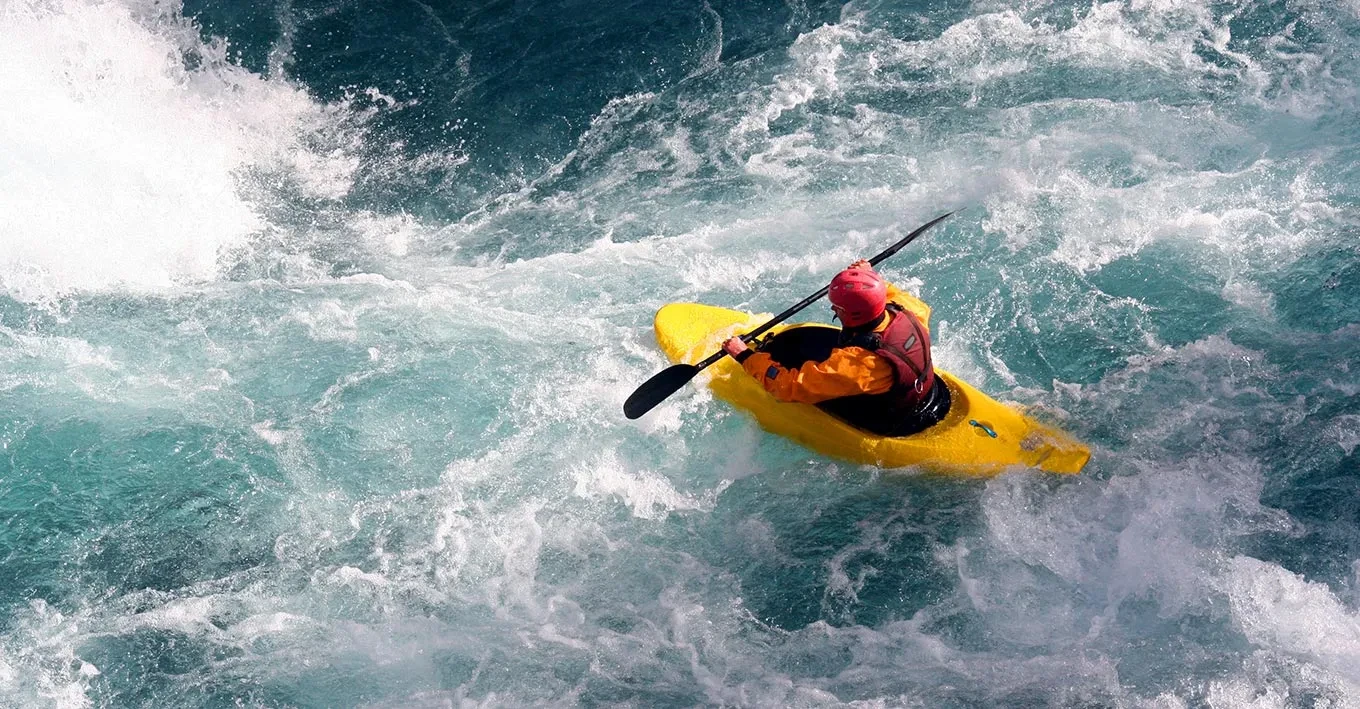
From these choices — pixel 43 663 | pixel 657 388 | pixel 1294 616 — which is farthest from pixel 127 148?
pixel 1294 616

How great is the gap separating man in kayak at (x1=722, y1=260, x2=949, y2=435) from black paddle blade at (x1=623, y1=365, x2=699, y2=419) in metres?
0.36

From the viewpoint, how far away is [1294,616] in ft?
17.4

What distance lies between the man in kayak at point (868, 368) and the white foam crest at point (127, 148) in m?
4.43

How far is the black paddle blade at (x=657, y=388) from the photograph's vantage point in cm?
634

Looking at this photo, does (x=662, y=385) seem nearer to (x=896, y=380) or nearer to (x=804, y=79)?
(x=896, y=380)

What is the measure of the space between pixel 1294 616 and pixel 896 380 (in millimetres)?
2154

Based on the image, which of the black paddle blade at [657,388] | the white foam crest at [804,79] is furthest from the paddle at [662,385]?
the white foam crest at [804,79]

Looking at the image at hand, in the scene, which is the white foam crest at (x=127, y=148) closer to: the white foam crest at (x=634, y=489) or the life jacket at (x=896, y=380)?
the white foam crest at (x=634, y=489)

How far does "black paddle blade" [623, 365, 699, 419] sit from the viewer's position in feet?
20.8

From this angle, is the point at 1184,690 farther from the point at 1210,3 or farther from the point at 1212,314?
the point at 1210,3

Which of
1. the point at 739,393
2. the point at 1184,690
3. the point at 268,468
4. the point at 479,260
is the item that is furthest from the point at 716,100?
the point at 1184,690

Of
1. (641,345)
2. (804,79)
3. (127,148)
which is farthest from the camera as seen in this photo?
(804,79)

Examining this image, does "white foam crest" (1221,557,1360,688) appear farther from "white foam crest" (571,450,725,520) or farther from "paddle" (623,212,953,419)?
"white foam crest" (571,450,725,520)

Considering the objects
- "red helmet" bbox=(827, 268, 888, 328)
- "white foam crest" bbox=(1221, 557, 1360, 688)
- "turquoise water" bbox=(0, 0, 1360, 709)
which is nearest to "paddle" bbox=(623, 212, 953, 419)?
"turquoise water" bbox=(0, 0, 1360, 709)
